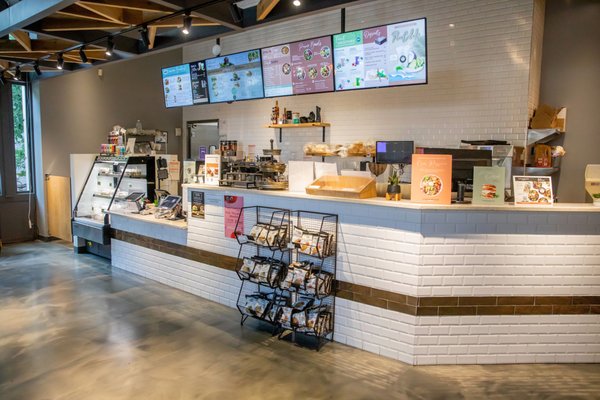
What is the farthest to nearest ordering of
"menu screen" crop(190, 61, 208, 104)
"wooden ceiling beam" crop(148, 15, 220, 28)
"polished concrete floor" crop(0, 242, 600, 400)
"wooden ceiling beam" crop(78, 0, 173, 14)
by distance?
1. "menu screen" crop(190, 61, 208, 104)
2. "wooden ceiling beam" crop(148, 15, 220, 28)
3. "wooden ceiling beam" crop(78, 0, 173, 14)
4. "polished concrete floor" crop(0, 242, 600, 400)

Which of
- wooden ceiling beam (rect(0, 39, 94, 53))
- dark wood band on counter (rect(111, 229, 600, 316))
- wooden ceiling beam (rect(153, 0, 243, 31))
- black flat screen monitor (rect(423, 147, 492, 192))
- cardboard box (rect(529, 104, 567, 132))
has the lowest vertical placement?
dark wood band on counter (rect(111, 229, 600, 316))

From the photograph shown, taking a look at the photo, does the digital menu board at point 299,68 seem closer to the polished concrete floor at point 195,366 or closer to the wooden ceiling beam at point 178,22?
the wooden ceiling beam at point 178,22

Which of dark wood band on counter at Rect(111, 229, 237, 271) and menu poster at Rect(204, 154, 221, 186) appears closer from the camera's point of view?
dark wood band on counter at Rect(111, 229, 237, 271)

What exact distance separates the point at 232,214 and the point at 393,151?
2.13 metres

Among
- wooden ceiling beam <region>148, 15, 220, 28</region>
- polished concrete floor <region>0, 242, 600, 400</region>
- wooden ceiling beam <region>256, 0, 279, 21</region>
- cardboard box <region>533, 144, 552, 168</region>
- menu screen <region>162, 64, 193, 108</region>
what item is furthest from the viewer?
menu screen <region>162, 64, 193, 108</region>

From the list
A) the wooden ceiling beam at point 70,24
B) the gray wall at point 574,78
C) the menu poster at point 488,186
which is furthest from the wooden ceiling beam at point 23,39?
the gray wall at point 574,78

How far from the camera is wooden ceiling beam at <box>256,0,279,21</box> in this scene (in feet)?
12.3

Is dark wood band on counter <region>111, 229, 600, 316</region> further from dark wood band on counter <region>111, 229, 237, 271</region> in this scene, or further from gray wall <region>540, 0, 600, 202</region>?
gray wall <region>540, 0, 600, 202</region>

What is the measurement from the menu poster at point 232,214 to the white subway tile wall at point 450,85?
2.77 meters

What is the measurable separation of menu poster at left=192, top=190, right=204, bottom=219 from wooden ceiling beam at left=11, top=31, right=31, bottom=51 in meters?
2.81

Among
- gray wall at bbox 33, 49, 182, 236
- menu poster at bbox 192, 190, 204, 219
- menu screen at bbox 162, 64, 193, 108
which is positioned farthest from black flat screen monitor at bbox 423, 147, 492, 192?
gray wall at bbox 33, 49, 182, 236

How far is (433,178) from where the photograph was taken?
352 centimetres

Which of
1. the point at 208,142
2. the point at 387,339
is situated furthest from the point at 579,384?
the point at 208,142

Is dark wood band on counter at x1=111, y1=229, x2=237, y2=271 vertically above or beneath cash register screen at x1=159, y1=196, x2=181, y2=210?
beneath
